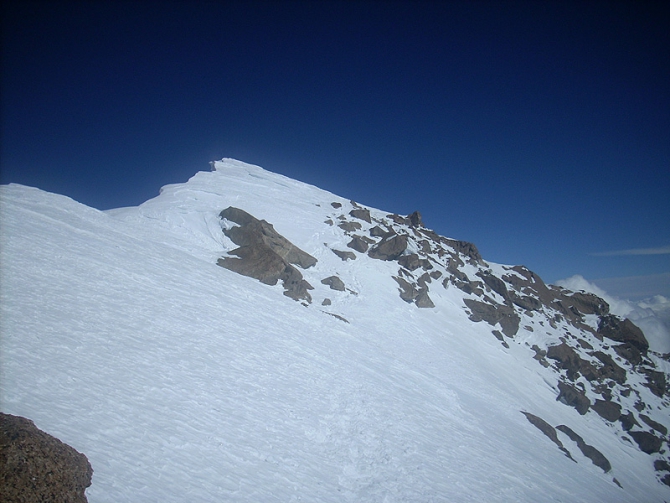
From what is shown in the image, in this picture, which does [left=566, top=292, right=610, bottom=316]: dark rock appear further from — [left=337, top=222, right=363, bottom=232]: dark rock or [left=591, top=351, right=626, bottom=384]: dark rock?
[left=337, top=222, right=363, bottom=232]: dark rock

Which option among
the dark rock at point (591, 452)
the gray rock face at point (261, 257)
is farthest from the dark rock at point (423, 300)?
the dark rock at point (591, 452)

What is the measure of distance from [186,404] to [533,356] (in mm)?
40383

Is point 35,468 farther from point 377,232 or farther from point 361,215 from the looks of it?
point 361,215

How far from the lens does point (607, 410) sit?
32.7m

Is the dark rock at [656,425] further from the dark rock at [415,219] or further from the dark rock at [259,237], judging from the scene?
the dark rock at [259,237]

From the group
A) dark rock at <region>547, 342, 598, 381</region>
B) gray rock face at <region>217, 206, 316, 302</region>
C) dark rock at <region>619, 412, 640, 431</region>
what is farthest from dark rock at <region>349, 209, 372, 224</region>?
dark rock at <region>619, 412, 640, 431</region>

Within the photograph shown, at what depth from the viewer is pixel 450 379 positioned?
2262 cm

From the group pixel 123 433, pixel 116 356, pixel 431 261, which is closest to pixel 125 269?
pixel 116 356

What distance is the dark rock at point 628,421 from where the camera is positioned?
106 feet

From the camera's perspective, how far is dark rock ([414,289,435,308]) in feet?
113

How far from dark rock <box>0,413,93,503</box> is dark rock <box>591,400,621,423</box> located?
43.9m

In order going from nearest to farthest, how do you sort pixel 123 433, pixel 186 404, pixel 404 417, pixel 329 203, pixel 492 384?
1. pixel 123 433
2. pixel 186 404
3. pixel 404 417
4. pixel 492 384
5. pixel 329 203

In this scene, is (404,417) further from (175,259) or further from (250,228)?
(250,228)

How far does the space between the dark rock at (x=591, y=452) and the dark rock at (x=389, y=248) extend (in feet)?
76.2
